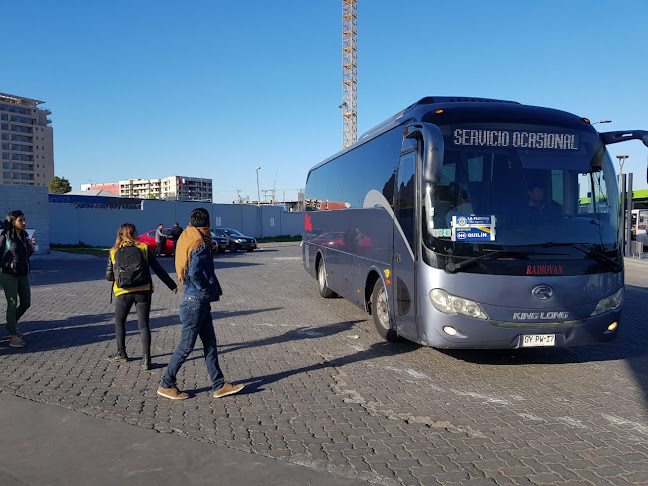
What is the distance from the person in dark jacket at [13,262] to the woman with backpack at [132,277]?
1.73 metres

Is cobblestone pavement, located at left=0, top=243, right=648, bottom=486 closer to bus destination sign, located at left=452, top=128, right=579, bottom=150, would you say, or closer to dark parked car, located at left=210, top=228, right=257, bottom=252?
bus destination sign, located at left=452, top=128, right=579, bottom=150

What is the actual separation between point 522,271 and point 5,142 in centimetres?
14766

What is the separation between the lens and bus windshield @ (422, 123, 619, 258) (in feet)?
19.6

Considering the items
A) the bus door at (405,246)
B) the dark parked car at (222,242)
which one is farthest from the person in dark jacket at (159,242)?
the bus door at (405,246)

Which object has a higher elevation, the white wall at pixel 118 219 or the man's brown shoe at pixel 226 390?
the white wall at pixel 118 219

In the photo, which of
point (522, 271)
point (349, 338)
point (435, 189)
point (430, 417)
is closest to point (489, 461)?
point (430, 417)

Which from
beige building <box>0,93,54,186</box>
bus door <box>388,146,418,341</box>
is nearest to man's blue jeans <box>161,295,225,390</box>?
bus door <box>388,146,418,341</box>

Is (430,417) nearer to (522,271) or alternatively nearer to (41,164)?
(522,271)

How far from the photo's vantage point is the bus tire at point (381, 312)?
7.74 m

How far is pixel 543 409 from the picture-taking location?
17.0 ft

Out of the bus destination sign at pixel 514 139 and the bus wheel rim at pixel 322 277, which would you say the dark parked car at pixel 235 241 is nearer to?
the bus wheel rim at pixel 322 277

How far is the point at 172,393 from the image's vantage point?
534 cm

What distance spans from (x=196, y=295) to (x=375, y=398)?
2.10 meters

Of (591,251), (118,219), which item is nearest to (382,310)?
(591,251)
